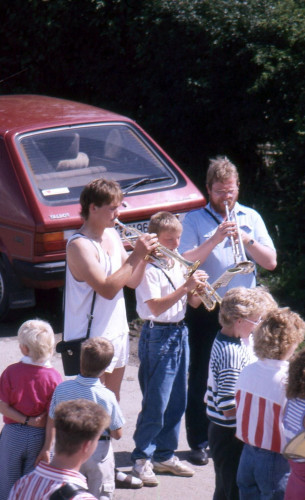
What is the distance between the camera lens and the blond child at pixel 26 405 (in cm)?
440

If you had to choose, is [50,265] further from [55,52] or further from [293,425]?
[55,52]

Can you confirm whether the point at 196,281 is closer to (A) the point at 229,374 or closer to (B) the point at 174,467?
(A) the point at 229,374

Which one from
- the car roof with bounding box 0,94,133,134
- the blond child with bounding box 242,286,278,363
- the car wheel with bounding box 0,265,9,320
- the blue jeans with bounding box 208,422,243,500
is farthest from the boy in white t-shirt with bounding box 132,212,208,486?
the car roof with bounding box 0,94,133,134

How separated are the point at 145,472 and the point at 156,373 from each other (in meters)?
0.58

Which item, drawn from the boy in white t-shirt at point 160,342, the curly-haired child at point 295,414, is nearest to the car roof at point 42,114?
the boy in white t-shirt at point 160,342

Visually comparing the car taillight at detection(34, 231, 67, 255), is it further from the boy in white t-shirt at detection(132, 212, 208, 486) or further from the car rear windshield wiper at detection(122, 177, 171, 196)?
the boy in white t-shirt at detection(132, 212, 208, 486)

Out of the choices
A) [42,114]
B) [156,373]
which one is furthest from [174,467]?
[42,114]

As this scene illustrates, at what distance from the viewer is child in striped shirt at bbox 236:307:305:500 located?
392 cm

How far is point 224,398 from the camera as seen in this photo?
4.33m

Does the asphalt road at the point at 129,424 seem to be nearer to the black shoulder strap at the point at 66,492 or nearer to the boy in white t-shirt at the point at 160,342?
the boy in white t-shirt at the point at 160,342

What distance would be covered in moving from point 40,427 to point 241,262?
1.50 m

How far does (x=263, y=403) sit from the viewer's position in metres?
3.93

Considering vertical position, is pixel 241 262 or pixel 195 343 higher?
pixel 241 262

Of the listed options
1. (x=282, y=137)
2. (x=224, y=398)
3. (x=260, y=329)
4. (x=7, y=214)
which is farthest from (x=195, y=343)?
(x=282, y=137)
